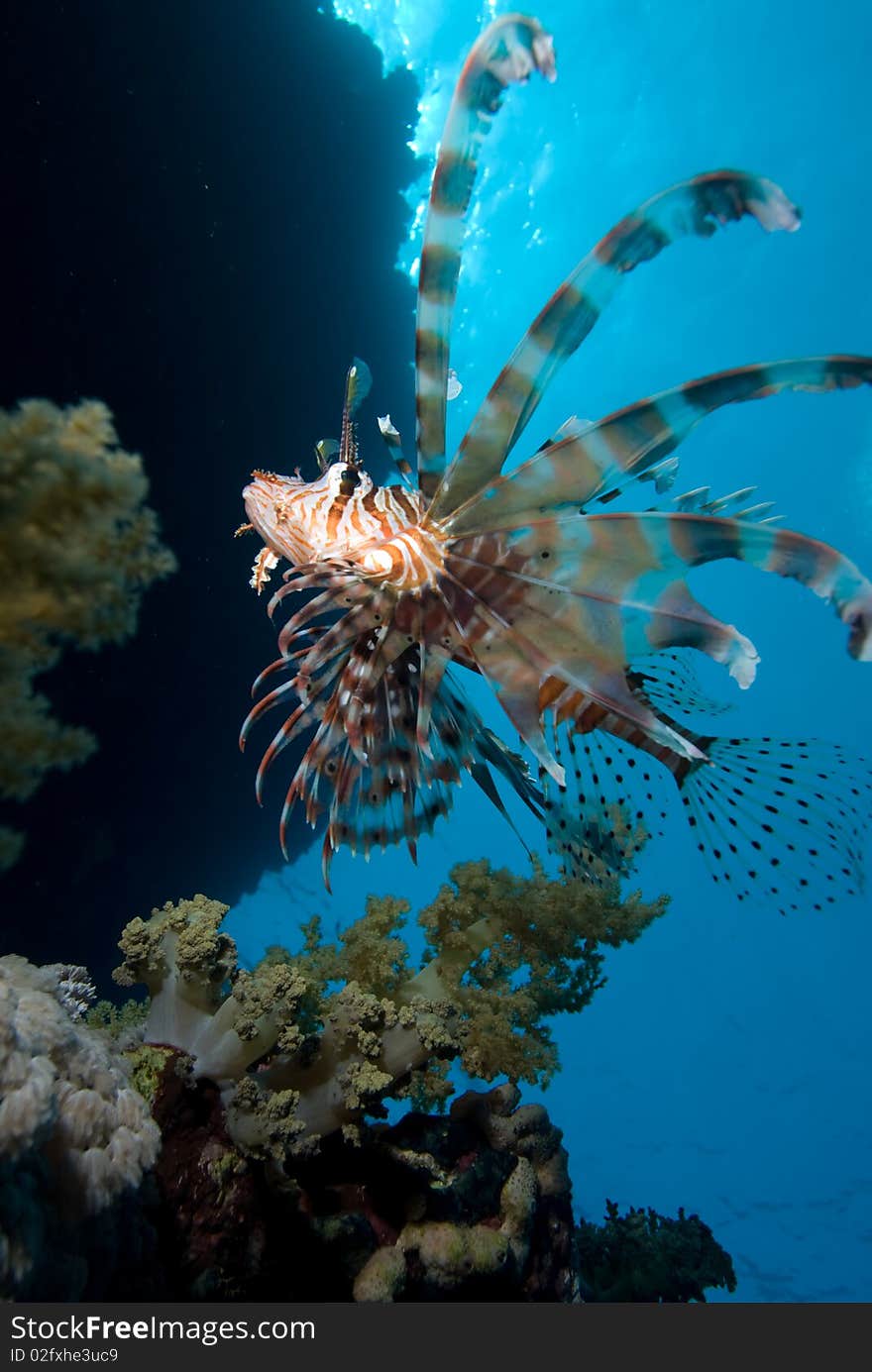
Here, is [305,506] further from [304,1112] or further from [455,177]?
[304,1112]

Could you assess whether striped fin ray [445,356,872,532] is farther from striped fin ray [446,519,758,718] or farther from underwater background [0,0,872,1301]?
underwater background [0,0,872,1301]

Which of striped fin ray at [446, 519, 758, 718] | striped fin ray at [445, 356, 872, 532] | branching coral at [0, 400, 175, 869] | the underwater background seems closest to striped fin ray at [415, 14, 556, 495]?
striped fin ray at [445, 356, 872, 532]

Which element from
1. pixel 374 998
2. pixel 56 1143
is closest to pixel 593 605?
pixel 374 998

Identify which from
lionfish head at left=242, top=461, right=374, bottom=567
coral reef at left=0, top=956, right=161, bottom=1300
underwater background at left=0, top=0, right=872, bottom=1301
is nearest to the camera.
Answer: coral reef at left=0, top=956, right=161, bottom=1300

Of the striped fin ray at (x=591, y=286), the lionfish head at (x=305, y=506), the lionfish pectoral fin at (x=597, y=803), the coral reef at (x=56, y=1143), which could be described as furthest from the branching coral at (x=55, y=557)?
the lionfish pectoral fin at (x=597, y=803)

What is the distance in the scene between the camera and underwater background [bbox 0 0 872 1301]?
7.00 meters

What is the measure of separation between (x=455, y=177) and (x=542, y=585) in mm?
1212

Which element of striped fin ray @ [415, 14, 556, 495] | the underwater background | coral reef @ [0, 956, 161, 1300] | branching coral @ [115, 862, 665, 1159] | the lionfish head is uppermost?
the underwater background

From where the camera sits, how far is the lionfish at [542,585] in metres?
1.75

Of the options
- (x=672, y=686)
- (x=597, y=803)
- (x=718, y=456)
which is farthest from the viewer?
(x=718, y=456)

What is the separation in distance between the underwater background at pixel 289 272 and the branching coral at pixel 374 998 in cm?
209

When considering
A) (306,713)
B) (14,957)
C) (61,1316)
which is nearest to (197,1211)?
(61,1316)

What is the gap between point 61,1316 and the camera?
5.93ft

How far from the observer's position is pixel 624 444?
1.98 metres
